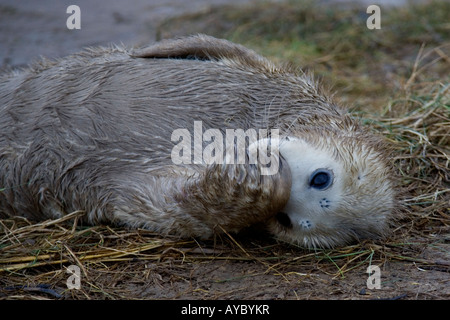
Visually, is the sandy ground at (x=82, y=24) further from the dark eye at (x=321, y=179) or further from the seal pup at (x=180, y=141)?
the dark eye at (x=321, y=179)

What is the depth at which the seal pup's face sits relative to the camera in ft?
11.2

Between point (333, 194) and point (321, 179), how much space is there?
109mm

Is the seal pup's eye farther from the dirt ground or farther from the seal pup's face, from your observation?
the dirt ground

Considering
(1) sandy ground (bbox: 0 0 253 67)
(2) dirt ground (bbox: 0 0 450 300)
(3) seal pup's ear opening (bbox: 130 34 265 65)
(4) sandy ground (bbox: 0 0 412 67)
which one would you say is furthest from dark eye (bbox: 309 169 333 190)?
(1) sandy ground (bbox: 0 0 253 67)

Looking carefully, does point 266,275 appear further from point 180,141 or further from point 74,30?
point 74,30

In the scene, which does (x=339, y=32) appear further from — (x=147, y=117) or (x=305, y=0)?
(x=147, y=117)

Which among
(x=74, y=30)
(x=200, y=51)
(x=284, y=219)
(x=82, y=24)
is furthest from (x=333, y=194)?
(x=82, y=24)

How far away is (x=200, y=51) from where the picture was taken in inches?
177

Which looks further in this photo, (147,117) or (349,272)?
(147,117)

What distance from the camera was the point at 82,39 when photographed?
782 centimetres

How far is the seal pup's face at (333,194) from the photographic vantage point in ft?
11.2

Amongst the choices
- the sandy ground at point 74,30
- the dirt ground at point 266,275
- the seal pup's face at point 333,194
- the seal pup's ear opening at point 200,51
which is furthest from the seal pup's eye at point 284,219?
the sandy ground at point 74,30
